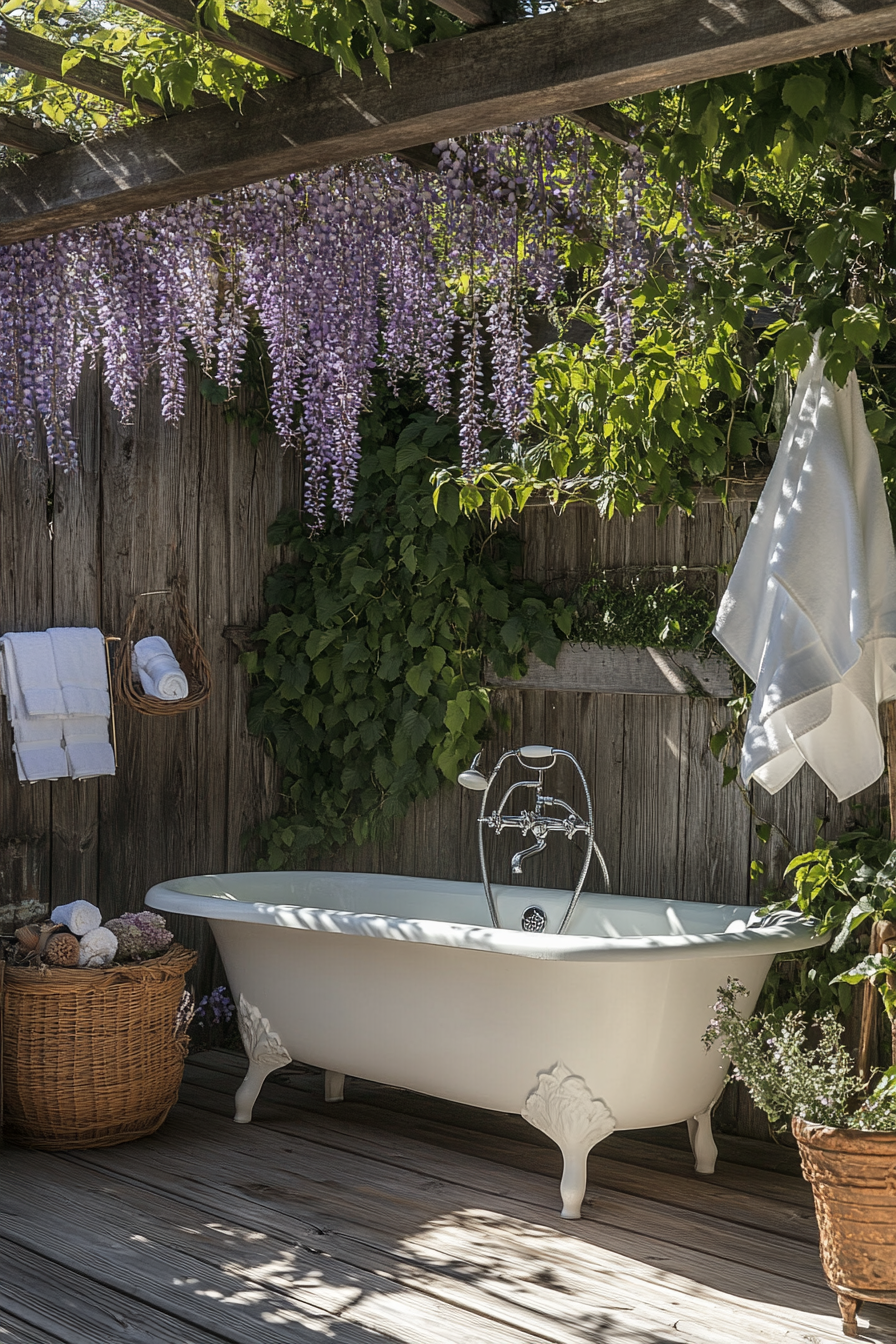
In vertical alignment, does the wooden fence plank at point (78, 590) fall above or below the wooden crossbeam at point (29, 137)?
below

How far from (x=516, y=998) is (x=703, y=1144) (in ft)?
2.01

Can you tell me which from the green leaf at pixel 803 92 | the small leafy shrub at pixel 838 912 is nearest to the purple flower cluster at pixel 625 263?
the green leaf at pixel 803 92

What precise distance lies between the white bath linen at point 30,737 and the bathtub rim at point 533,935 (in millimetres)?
432

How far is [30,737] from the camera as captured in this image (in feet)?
11.5

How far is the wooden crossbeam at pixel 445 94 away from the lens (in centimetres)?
172

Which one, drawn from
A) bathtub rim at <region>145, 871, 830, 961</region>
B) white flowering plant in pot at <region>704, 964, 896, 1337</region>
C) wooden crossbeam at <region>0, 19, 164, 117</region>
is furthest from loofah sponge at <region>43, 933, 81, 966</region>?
wooden crossbeam at <region>0, 19, 164, 117</region>

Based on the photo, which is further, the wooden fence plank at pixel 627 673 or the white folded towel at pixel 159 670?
the white folded towel at pixel 159 670

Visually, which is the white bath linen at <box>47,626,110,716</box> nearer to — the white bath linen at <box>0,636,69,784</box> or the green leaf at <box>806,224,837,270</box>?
the white bath linen at <box>0,636,69,784</box>

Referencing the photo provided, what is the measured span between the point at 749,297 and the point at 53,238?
1515 millimetres

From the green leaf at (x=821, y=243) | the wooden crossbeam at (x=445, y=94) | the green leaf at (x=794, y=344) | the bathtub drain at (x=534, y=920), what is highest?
the wooden crossbeam at (x=445, y=94)

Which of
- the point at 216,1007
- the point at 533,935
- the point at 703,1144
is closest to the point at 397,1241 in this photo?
the point at 533,935

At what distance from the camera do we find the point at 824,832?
334cm

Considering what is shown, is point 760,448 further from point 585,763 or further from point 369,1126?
point 369,1126

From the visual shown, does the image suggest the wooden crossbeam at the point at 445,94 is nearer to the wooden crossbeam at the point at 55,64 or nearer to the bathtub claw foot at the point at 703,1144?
the wooden crossbeam at the point at 55,64
